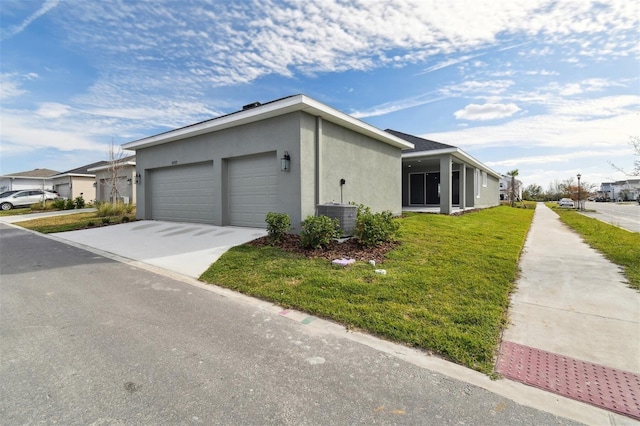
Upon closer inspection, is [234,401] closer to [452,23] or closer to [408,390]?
[408,390]

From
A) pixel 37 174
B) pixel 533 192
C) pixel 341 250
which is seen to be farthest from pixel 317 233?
pixel 533 192

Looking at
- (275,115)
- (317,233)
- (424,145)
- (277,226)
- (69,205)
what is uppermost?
(424,145)

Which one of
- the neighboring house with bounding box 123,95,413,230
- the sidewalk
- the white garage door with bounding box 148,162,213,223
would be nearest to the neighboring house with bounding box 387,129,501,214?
the neighboring house with bounding box 123,95,413,230

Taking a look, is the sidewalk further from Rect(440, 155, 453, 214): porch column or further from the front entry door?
the front entry door

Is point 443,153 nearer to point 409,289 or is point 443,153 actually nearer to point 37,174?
point 409,289

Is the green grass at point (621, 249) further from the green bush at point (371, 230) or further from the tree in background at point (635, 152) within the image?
the green bush at point (371, 230)

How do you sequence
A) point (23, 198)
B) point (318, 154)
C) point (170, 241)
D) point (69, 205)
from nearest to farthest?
point (170, 241), point (318, 154), point (69, 205), point (23, 198)

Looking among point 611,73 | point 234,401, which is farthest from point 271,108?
point 611,73

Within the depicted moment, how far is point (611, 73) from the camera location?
738cm

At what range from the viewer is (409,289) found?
426 cm

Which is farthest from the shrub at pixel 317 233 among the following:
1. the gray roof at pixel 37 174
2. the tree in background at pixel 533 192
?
the tree in background at pixel 533 192

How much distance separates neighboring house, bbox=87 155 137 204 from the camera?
21.2m

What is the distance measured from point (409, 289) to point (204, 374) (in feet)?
9.70

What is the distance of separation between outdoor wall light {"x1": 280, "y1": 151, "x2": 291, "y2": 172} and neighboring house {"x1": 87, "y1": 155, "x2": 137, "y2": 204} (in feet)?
55.1
